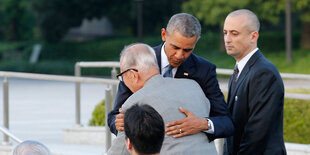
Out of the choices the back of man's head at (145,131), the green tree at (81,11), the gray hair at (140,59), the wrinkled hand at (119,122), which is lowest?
the green tree at (81,11)

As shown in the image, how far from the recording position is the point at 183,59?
3701 mm

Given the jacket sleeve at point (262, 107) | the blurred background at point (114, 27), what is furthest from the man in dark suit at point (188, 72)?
the blurred background at point (114, 27)

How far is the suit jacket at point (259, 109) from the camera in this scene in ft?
12.6

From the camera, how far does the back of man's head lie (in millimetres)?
2867

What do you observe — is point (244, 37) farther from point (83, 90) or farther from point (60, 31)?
point (60, 31)

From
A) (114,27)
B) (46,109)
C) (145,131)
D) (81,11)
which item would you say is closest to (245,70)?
(145,131)

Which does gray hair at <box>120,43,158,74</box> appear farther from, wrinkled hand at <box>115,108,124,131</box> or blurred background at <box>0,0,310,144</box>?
blurred background at <box>0,0,310,144</box>

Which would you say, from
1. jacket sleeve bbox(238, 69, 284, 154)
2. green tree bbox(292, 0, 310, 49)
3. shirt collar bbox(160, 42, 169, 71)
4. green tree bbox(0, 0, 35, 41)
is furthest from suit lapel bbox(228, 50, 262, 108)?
green tree bbox(0, 0, 35, 41)

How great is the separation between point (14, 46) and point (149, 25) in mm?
8274

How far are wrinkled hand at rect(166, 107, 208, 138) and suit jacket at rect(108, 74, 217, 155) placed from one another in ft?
0.08

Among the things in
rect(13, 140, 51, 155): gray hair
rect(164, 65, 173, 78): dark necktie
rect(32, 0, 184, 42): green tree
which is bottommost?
rect(32, 0, 184, 42): green tree

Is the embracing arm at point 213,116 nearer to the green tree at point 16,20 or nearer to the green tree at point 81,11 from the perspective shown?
the green tree at point 81,11

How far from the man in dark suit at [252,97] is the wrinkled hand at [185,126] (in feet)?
1.68

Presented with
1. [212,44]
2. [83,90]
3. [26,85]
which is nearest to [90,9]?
[212,44]
